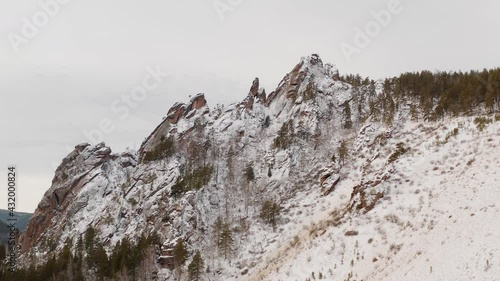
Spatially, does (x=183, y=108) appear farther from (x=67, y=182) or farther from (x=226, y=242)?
(x=226, y=242)

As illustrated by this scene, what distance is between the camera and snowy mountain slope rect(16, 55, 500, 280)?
1157 inches

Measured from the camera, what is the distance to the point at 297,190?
61.2 meters

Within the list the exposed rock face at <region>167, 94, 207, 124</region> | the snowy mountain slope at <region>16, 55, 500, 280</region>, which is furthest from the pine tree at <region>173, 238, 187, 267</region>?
the exposed rock face at <region>167, 94, 207, 124</region>

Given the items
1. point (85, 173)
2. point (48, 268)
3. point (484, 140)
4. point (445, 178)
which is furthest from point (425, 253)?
point (85, 173)

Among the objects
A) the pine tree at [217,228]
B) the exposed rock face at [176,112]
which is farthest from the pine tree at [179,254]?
the exposed rock face at [176,112]

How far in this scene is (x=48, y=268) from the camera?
2356 inches

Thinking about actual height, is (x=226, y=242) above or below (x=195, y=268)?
above

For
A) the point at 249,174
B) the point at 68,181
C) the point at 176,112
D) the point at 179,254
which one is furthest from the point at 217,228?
the point at 68,181

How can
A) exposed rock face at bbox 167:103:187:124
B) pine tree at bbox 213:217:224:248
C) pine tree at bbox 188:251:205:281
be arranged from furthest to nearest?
1. exposed rock face at bbox 167:103:187:124
2. pine tree at bbox 213:217:224:248
3. pine tree at bbox 188:251:205:281

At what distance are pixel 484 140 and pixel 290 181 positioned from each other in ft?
105

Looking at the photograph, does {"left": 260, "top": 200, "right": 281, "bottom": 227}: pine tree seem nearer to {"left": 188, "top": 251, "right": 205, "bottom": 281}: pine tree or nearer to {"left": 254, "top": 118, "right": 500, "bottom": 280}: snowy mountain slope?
{"left": 254, "top": 118, "right": 500, "bottom": 280}: snowy mountain slope

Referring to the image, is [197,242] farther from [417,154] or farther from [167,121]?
[167,121]

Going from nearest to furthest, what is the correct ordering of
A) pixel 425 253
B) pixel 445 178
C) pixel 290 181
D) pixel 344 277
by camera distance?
pixel 425 253, pixel 344 277, pixel 445 178, pixel 290 181

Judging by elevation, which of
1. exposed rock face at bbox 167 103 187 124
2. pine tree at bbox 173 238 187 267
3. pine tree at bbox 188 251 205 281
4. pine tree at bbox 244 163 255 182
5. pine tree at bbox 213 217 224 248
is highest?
exposed rock face at bbox 167 103 187 124
